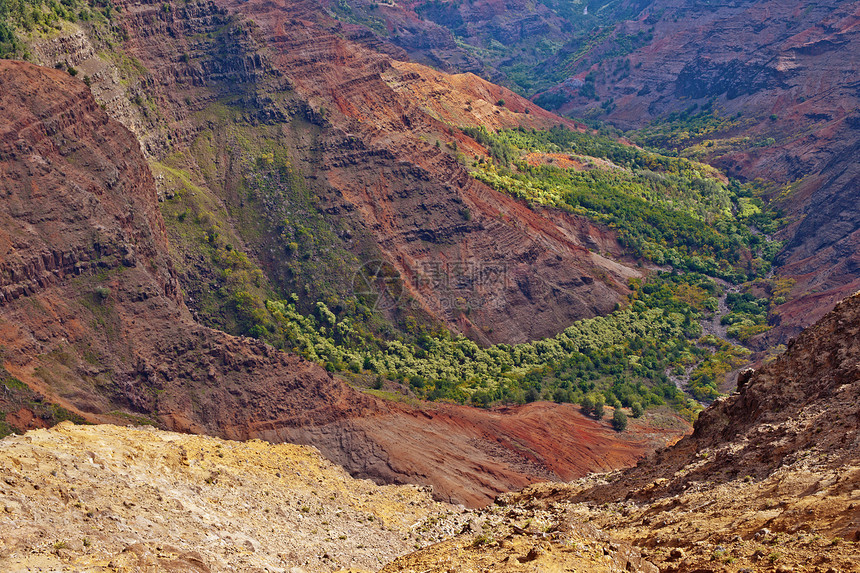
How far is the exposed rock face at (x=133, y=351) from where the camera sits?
165 feet

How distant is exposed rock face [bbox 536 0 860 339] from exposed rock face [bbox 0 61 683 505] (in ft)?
147

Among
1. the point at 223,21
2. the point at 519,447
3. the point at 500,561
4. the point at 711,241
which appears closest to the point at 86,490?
the point at 500,561

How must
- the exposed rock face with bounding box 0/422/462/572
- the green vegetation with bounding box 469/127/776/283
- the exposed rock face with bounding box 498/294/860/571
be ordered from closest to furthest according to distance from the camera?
the exposed rock face with bounding box 498/294/860/571, the exposed rock face with bounding box 0/422/462/572, the green vegetation with bounding box 469/127/776/283

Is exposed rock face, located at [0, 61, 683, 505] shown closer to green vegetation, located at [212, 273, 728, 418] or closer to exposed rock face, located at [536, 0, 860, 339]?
green vegetation, located at [212, 273, 728, 418]

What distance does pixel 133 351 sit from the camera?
5262 centimetres

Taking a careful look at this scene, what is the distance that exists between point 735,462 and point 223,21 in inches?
2823

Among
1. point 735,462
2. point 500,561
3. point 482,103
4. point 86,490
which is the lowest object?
point 86,490

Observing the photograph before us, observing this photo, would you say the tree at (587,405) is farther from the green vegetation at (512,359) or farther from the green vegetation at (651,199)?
the green vegetation at (651,199)

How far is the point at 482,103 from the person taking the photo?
417 feet

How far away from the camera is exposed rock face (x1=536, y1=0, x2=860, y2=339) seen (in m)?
105

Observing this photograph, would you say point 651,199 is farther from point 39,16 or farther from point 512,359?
point 39,16

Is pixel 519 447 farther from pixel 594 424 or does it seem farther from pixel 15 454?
pixel 15 454

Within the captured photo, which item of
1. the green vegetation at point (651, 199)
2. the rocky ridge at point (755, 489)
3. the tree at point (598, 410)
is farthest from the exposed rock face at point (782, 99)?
the rocky ridge at point (755, 489)

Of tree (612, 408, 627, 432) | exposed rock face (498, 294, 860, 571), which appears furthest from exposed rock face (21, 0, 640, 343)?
exposed rock face (498, 294, 860, 571)
